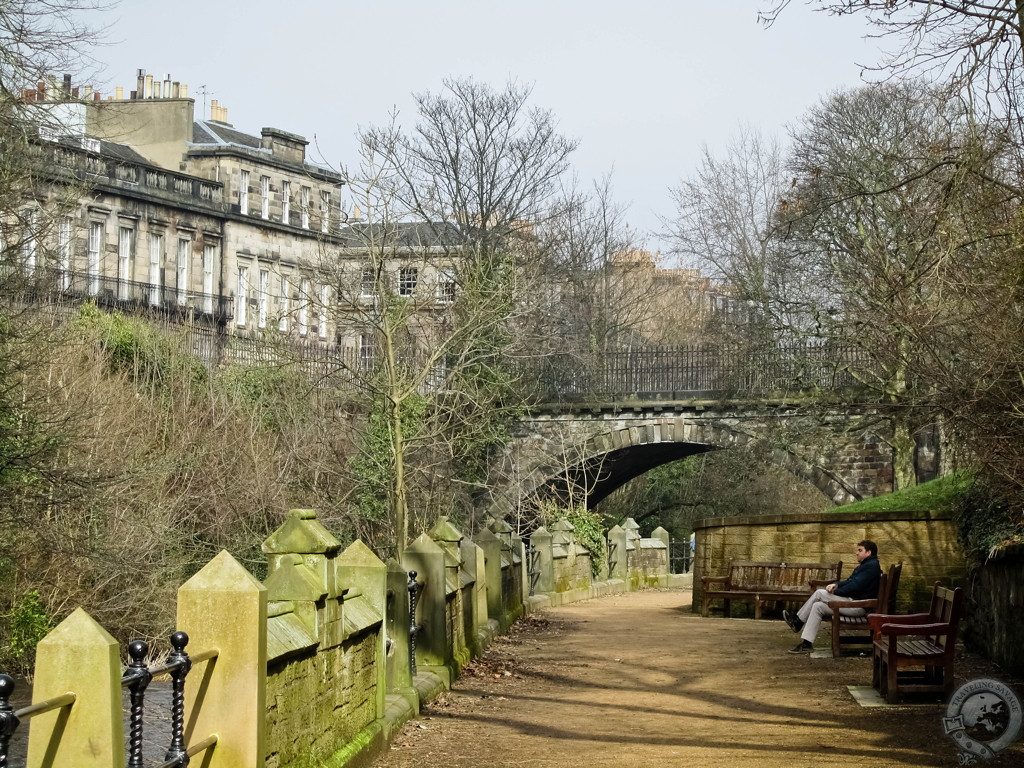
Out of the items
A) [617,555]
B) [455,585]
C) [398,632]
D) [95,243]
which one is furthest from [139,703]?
[95,243]

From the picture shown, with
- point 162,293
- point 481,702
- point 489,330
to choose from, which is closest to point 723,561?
point 481,702

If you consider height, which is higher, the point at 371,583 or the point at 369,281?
the point at 369,281

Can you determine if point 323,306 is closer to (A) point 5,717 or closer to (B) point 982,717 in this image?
(B) point 982,717

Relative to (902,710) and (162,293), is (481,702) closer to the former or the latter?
(902,710)

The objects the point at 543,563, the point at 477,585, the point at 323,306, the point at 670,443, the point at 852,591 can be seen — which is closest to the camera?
the point at 852,591

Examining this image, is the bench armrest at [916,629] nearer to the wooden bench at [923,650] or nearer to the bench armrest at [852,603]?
the wooden bench at [923,650]

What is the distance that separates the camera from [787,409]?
121ft

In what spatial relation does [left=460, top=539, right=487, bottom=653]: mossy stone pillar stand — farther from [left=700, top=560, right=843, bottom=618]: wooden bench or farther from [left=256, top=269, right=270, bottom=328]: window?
[left=256, top=269, right=270, bottom=328]: window

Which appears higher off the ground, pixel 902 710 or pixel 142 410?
pixel 142 410

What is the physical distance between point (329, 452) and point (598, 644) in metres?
12.8

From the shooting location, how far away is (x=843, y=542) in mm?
18906

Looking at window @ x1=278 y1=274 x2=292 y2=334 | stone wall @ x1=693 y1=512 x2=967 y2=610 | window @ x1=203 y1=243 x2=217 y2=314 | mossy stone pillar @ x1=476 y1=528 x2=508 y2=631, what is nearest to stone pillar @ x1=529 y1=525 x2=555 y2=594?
stone wall @ x1=693 y1=512 x2=967 y2=610

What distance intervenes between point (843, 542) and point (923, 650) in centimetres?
834

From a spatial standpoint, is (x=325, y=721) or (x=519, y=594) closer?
(x=325, y=721)
